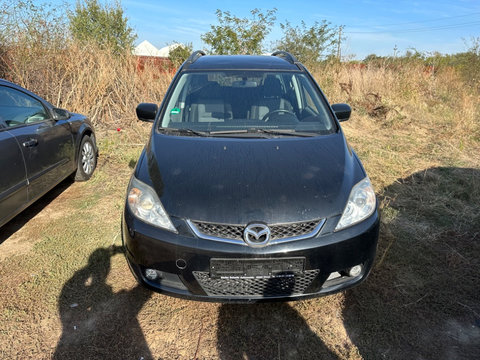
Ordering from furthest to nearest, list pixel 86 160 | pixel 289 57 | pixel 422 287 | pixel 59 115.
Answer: pixel 86 160, pixel 59 115, pixel 289 57, pixel 422 287

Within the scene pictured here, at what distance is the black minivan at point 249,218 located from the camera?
1833 millimetres

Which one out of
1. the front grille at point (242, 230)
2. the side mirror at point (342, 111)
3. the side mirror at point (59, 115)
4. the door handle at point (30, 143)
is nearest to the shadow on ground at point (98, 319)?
the front grille at point (242, 230)

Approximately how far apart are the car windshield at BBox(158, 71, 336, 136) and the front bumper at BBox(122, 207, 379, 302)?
1.04 m

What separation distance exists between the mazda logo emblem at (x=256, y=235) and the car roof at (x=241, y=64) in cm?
200

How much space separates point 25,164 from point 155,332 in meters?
2.05

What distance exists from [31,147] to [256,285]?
8.61 ft

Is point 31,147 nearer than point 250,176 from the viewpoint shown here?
No

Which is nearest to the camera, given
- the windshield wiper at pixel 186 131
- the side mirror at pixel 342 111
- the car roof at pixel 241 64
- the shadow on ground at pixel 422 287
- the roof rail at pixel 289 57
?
the shadow on ground at pixel 422 287

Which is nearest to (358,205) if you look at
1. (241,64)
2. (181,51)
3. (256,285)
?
(256,285)

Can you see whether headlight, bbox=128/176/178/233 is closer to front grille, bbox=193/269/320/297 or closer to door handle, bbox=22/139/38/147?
front grille, bbox=193/269/320/297

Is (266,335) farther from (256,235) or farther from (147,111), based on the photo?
(147,111)

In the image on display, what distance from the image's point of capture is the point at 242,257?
5.91 ft

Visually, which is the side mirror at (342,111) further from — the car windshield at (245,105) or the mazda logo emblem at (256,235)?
the mazda logo emblem at (256,235)

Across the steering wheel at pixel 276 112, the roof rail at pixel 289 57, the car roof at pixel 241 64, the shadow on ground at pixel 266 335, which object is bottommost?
the shadow on ground at pixel 266 335
